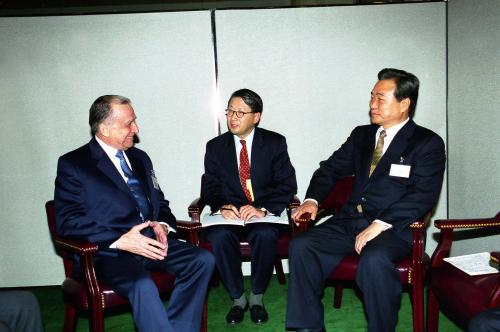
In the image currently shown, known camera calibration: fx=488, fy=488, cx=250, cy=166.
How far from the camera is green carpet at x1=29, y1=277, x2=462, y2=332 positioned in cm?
321

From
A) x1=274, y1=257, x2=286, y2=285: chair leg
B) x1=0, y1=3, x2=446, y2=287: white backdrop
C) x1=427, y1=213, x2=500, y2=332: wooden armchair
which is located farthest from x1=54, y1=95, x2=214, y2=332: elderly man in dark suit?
x1=427, y1=213, x2=500, y2=332: wooden armchair

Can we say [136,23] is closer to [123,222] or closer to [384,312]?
[123,222]

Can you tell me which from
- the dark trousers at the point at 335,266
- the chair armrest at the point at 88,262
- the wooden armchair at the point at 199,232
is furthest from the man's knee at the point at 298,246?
the chair armrest at the point at 88,262

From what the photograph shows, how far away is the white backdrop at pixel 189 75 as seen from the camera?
3803mm

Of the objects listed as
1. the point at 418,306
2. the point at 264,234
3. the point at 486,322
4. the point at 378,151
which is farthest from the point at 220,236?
the point at 486,322

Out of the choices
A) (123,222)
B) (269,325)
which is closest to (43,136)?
(123,222)

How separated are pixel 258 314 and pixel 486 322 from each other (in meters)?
1.59

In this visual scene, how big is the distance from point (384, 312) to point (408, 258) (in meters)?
0.35

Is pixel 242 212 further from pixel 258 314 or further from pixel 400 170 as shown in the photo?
pixel 400 170

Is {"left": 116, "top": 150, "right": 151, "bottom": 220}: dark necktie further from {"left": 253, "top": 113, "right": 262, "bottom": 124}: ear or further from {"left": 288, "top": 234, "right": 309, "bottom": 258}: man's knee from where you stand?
{"left": 253, "top": 113, "right": 262, "bottom": 124}: ear

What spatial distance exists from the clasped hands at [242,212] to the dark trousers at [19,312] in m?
1.40

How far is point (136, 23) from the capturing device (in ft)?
12.4

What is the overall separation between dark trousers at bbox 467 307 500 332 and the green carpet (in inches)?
42.5

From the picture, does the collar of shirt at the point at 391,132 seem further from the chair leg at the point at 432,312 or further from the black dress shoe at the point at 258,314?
the black dress shoe at the point at 258,314
